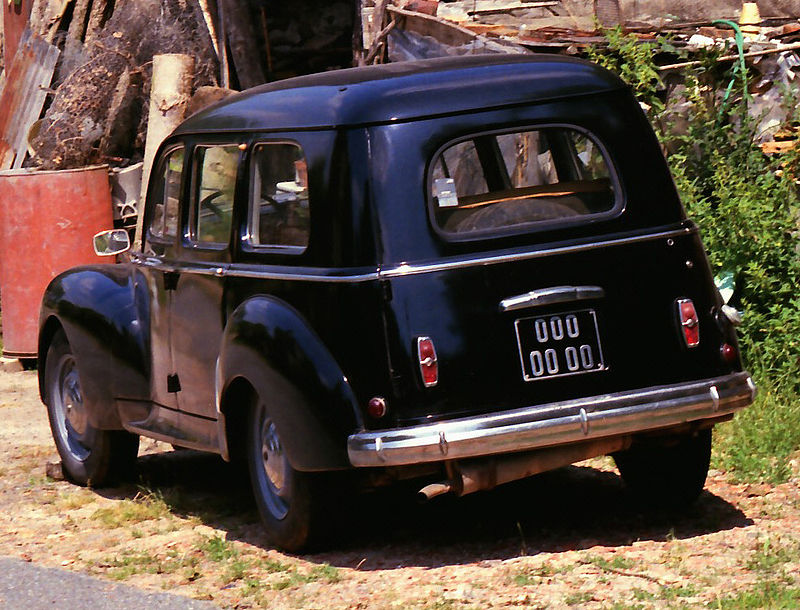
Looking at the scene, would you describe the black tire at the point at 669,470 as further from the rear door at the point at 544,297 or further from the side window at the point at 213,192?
the side window at the point at 213,192

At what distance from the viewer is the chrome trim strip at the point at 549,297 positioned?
5.62 metres

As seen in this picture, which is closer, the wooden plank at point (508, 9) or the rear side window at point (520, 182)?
the rear side window at point (520, 182)

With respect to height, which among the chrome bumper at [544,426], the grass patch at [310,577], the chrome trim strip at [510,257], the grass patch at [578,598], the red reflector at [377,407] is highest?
the chrome trim strip at [510,257]

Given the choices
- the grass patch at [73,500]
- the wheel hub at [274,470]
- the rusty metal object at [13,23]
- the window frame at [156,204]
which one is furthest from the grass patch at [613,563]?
the rusty metal object at [13,23]

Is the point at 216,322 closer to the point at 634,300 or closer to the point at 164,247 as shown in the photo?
the point at 164,247

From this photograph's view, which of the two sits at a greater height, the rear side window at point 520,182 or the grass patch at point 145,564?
the rear side window at point 520,182

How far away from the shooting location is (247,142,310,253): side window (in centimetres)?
604

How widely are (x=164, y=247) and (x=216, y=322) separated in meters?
0.84

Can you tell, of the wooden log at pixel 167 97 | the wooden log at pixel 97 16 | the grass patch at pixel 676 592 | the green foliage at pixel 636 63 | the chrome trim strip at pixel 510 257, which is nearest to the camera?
the grass patch at pixel 676 592

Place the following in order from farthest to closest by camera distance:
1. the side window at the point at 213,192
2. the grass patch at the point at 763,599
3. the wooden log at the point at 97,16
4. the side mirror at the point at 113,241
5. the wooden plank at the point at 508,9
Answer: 1. the wooden log at the point at 97,16
2. the wooden plank at the point at 508,9
3. the side mirror at the point at 113,241
4. the side window at the point at 213,192
5. the grass patch at the point at 763,599

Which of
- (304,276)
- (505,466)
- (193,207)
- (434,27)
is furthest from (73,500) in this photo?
(434,27)

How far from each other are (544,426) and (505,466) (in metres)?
0.29

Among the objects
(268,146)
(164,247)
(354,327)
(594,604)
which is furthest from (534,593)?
(164,247)

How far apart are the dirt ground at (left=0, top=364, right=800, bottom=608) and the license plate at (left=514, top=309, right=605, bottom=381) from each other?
2.46 ft
